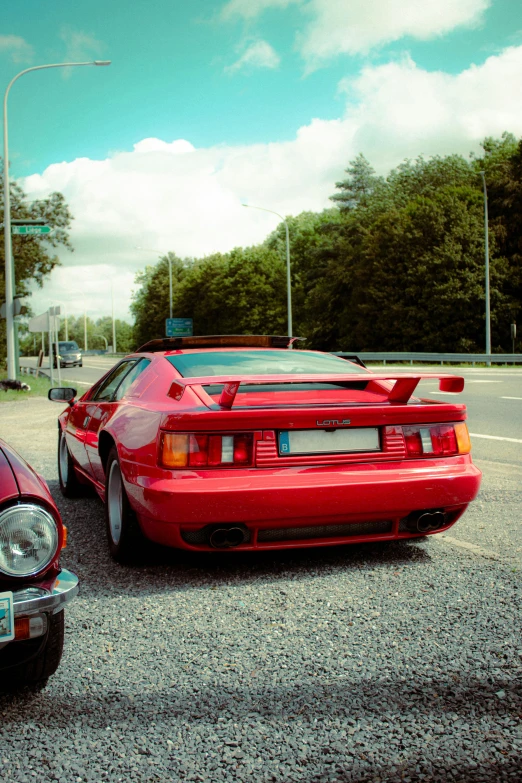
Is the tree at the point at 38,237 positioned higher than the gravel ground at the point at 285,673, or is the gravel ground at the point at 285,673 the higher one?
the tree at the point at 38,237

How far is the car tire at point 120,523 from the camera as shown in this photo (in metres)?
4.23

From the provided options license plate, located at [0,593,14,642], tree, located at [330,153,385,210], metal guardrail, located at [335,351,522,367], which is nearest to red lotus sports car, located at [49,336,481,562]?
license plate, located at [0,593,14,642]

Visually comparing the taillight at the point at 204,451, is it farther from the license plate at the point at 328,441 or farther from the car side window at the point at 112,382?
the car side window at the point at 112,382

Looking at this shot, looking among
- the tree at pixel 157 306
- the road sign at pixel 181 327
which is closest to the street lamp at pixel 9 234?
the road sign at pixel 181 327

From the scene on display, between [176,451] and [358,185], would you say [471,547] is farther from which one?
[358,185]

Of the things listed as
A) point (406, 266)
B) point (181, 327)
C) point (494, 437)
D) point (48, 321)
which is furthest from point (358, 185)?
point (494, 437)

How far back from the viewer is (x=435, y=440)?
4.24 m

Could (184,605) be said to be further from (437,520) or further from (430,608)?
(437,520)

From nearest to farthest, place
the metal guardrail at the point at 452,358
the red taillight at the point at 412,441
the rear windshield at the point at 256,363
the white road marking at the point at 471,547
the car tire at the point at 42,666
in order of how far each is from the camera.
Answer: the car tire at the point at 42,666, the red taillight at the point at 412,441, the white road marking at the point at 471,547, the rear windshield at the point at 256,363, the metal guardrail at the point at 452,358

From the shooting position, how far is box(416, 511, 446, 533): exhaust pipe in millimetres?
4176

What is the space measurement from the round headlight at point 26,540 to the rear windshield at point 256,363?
2.02 meters

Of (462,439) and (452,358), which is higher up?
(462,439)

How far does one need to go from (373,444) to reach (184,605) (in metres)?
1.25

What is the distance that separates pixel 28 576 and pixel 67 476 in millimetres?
4162
